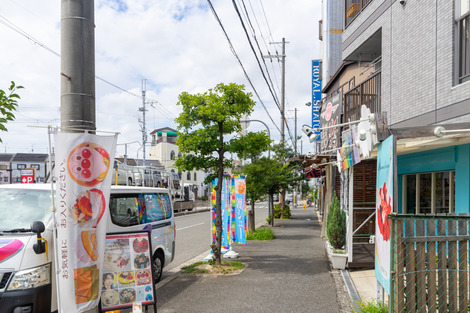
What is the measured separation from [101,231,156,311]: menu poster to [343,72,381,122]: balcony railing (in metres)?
7.92

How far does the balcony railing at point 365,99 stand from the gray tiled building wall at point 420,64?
3.17 ft

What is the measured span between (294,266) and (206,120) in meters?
4.22

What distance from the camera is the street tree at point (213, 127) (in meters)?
Answer: 9.66

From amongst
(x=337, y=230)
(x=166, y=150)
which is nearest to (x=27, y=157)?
(x=166, y=150)

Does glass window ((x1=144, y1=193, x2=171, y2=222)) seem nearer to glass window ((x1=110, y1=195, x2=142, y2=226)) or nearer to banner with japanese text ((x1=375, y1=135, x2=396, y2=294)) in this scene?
glass window ((x1=110, y1=195, x2=142, y2=226))

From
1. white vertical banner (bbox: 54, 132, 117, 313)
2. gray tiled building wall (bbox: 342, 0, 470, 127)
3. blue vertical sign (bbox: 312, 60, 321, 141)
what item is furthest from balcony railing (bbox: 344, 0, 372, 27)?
white vertical banner (bbox: 54, 132, 117, 313)

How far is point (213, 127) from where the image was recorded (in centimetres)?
992

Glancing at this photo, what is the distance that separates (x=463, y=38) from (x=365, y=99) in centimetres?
544

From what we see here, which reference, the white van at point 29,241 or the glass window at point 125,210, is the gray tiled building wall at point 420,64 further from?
the white van at point 29,241

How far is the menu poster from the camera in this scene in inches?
203

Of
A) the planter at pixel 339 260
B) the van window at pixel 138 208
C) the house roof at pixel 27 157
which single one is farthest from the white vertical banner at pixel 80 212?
the house roof at pixel 27 157

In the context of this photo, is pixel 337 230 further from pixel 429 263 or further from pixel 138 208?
pixel 429 263

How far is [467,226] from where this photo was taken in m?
4.42

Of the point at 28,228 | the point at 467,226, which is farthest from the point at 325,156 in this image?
the point at 28,228
